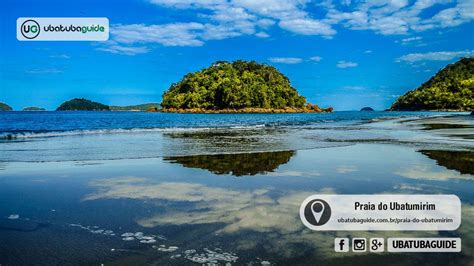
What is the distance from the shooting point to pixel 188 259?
11.9 feet

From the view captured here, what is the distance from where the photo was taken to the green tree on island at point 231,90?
157 meters

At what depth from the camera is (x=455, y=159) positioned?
10734mm

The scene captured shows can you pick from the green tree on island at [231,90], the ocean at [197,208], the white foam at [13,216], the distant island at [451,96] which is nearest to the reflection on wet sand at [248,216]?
the ocean at [197,208]

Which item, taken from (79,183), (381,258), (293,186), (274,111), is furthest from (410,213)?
(274,111)

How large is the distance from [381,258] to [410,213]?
6.01 ft

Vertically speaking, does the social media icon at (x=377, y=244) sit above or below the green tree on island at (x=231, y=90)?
below

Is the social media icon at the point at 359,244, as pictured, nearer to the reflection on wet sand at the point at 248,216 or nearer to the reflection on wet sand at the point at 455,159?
the reflection on wet sand at the point at 248,216

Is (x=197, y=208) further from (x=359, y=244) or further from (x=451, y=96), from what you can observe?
(x=451, y=96)

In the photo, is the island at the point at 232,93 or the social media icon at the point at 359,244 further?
the island at the point at 232,93

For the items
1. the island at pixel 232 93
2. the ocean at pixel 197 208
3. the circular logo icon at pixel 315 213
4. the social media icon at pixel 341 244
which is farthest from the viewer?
the island at pixel 232 93

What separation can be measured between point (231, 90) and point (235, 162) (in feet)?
472

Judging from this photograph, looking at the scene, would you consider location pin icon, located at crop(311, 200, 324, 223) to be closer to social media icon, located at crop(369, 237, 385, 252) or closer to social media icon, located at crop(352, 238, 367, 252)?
social media icon, located at crop(352, 238, 367, 252)

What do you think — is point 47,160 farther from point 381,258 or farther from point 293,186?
point 381,258

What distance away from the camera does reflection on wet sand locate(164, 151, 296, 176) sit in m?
9.16
